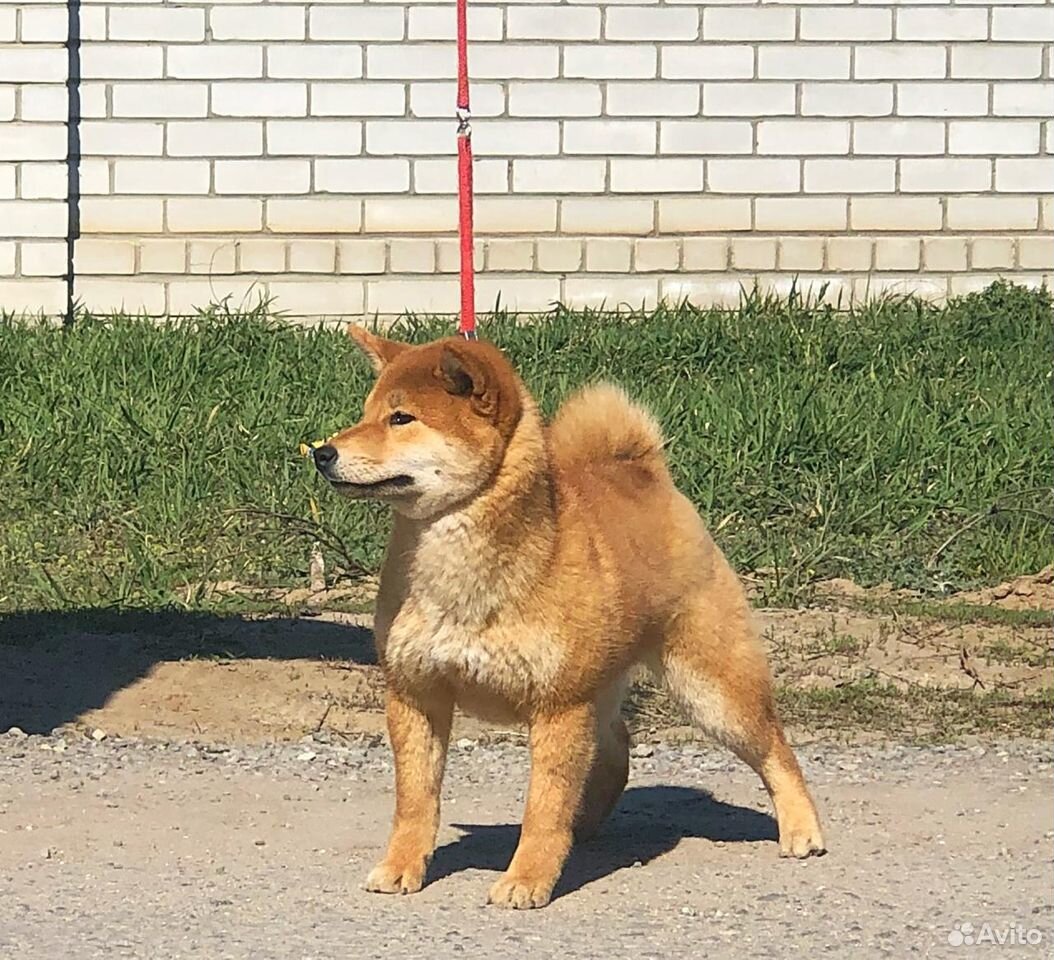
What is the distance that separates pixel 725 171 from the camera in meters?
13.2

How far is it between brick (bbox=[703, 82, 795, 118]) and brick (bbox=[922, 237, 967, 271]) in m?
1.32

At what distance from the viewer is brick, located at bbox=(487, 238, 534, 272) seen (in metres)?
13.1

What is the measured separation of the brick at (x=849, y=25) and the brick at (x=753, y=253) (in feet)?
4.28

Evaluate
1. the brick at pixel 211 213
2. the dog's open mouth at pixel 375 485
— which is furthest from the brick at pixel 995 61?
the dog's open mouth at pixel 375 485

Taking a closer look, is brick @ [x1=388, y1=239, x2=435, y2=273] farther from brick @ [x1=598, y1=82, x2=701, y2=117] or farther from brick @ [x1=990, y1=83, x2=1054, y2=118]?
brick @ [x1=990, y1=83, x2=1054, y2=118]

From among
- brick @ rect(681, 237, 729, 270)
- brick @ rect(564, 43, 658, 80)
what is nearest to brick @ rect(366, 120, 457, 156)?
brick @ rect(564, 43, 658, 80)

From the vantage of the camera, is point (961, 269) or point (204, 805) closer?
point (204, 805)

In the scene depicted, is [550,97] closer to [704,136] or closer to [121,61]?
[704,136]

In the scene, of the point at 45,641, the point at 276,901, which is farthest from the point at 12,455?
the point at 276,901

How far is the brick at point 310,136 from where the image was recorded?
12.9 metres

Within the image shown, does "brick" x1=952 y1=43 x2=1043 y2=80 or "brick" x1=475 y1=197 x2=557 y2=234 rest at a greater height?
"brick" x1=952 y1=43 x2=1043 y2=80

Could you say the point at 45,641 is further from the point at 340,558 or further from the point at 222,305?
the point at 222,305

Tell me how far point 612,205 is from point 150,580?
17.4ft

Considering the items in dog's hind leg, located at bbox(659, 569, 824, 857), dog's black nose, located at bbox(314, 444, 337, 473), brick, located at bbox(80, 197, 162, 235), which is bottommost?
dog's hind leg, located at bbox(659, 569, 824, 857)
